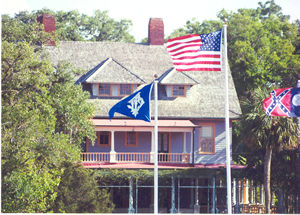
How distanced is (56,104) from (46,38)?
12.2 feet

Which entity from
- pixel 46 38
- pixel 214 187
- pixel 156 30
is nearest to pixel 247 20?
pixel 156 30

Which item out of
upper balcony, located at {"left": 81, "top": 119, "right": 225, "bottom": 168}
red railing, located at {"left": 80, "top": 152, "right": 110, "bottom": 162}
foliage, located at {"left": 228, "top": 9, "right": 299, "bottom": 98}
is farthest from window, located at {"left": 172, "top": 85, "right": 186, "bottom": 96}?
foliage, located at {"left": 228, "top": 9, "right": 299, "bottom": 98}

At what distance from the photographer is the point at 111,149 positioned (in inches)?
1505

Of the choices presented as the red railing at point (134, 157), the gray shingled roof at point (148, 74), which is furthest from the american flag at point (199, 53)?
the gray shingled roof at point (148, 74)

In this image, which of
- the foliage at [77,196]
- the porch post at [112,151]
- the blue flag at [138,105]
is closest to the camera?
the blue flag at [138,105]

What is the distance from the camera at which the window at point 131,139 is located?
40.6 m

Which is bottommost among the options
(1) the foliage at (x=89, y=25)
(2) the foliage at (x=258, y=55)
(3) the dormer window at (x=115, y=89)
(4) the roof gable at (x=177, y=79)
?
(3) the dormer window at (x=115, y=89)

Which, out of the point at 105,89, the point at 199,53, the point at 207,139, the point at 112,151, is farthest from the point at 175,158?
the point at 199,53

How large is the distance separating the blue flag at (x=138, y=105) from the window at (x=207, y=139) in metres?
16.1

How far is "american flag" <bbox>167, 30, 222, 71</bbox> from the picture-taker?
72.8ft

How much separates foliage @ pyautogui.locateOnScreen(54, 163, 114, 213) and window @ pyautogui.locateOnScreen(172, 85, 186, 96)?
44.2 feet

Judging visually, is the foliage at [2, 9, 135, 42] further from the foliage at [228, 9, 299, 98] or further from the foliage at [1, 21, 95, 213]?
the foliage at [1, 21, 95, 213]

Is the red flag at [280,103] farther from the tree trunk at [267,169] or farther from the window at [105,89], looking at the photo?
the window at [105,89]

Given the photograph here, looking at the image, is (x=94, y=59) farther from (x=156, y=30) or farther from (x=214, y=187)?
(x=214, y=187)
